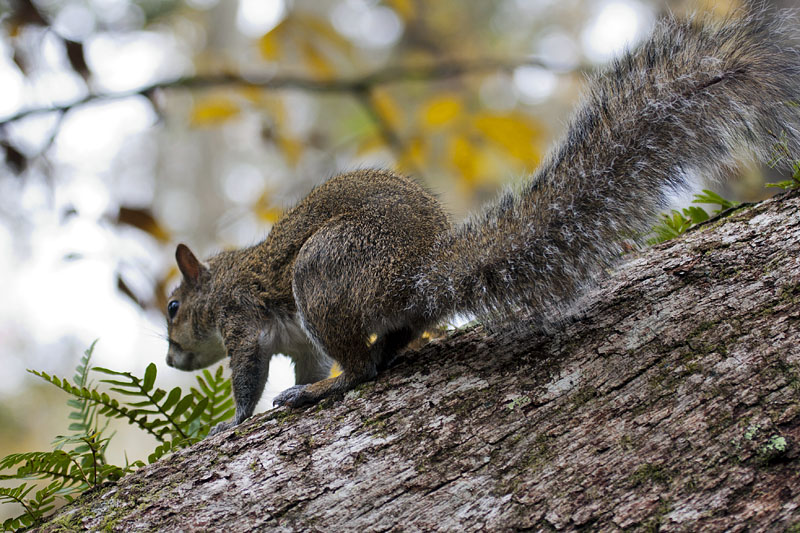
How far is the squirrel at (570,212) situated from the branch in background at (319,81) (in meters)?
1.38

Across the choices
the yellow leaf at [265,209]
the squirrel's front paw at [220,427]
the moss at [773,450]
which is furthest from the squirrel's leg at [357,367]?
the yellow leaf at [265,209]

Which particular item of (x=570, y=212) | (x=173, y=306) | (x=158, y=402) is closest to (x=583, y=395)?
(x=570, y=212)

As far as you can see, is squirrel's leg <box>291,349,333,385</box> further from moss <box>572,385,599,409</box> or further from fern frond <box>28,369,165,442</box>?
moss <box>572,385,599,409</box>

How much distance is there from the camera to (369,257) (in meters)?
2.77

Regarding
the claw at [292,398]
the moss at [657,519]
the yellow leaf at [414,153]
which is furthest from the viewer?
the yellow leaf at [414,153]

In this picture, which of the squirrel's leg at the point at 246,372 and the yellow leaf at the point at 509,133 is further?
the yellow leaf at the point at 509,133

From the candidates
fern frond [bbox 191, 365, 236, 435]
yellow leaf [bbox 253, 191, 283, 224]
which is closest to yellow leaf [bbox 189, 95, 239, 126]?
yellow leaf [bbox 253, 191, 283, 224]

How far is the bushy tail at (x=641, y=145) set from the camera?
219 centimetres

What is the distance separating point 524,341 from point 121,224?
5.88 ft

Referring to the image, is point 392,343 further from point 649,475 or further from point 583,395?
point 649,475

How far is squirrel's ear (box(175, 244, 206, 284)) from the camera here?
4.03 m

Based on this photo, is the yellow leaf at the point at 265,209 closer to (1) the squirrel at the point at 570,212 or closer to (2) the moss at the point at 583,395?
(1) the squirrel at the point at 570,212

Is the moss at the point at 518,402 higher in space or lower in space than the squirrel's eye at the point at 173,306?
lower

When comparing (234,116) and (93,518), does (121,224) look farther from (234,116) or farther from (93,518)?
(234,116)
